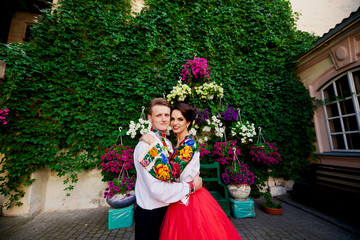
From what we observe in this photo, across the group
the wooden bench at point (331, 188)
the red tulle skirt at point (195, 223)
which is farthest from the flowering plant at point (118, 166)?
the wooden bench at point (331, 188)

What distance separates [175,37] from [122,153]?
3985 mm

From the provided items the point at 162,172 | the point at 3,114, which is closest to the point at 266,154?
the point at 162,172

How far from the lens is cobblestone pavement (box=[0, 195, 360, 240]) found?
2682 mm

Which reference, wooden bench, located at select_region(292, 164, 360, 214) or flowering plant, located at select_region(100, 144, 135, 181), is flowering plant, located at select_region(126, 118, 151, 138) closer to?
flowering plant, located at select_region(100, 144, 135, 181)

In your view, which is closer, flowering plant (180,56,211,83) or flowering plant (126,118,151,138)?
flowering plant (126,118,151,138)

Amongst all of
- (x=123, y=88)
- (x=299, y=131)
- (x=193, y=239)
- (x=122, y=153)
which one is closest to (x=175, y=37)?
(x=123, y=88)

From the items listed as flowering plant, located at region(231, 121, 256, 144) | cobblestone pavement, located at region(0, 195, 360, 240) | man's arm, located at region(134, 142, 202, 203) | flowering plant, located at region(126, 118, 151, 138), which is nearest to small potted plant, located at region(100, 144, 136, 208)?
flowering plant, located at region(126, 118, 151, 138)

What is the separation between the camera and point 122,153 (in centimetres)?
335

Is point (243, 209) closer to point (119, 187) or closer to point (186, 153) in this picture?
point (186, 153)

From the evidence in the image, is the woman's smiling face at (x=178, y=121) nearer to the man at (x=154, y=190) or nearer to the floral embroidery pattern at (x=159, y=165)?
the man at (x=154, y=190)

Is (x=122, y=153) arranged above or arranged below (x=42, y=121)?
below

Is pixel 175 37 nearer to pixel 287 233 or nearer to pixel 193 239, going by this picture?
pixel 193 239

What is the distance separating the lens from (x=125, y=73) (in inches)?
158

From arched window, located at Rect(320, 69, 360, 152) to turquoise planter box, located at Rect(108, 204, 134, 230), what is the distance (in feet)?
20.3
